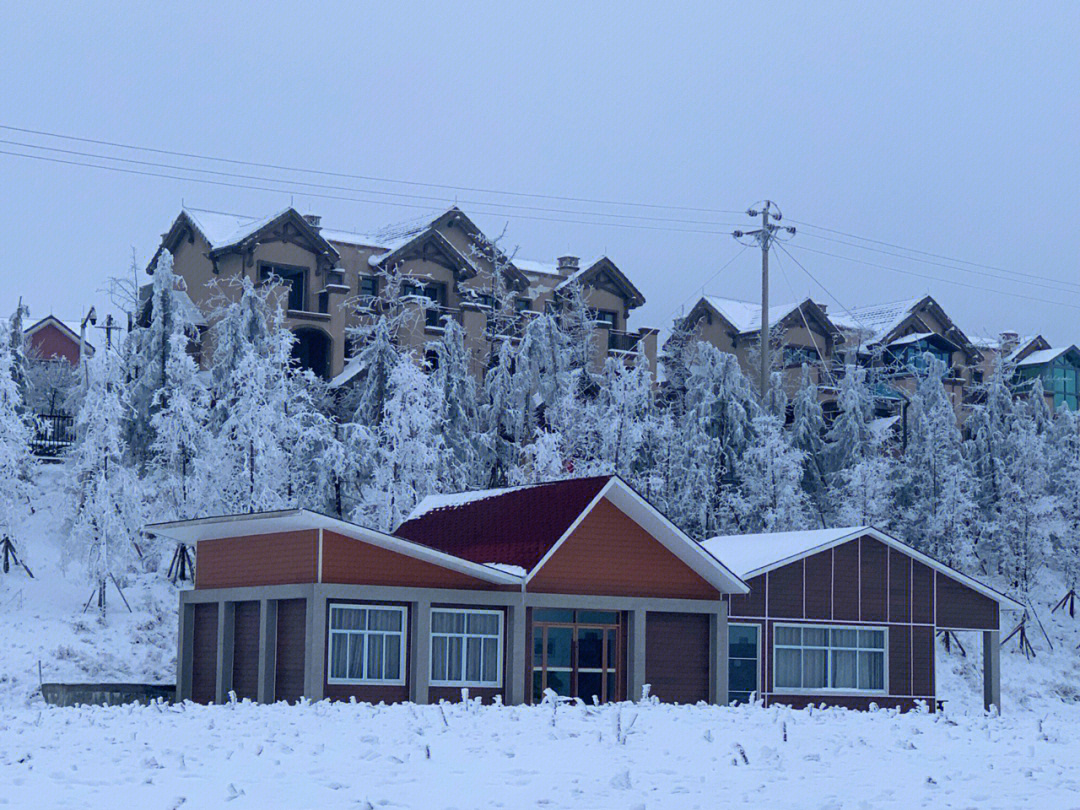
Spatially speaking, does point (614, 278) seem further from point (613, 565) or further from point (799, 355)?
point (613, 565)

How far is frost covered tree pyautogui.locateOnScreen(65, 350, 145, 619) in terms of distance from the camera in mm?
43812

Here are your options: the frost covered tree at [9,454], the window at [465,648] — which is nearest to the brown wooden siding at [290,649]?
the window at [465,648]

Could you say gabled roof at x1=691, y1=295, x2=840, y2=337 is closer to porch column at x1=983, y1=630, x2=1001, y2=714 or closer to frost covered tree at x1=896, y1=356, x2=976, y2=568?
frost covered tree at x1=896, y1=356, x2=976, y2=568

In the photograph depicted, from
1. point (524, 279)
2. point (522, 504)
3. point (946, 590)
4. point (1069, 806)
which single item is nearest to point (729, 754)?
point (1069, 806)

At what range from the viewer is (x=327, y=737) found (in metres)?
20.4

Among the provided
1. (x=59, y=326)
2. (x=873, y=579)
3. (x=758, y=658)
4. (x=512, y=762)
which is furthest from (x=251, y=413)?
(x=59, y=326)

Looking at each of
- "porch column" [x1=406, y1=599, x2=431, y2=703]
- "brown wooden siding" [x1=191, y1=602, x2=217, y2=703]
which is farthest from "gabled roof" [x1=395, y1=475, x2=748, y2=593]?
"brown wooden siding" [x1=191, y1=602, x2=217, y2=703]

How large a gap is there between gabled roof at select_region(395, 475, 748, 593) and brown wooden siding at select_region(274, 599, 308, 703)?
4682 millimetres

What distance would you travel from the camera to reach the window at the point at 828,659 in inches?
1502

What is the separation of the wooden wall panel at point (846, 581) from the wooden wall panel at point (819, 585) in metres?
0.15

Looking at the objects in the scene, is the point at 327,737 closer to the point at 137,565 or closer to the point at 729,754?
the point at 729,754

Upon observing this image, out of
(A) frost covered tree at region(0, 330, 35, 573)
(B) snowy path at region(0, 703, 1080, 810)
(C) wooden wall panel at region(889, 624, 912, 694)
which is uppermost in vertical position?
(A) frost covered tree at region(0, 330, 35, 573)

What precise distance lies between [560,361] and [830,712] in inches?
1050

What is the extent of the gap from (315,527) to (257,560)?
2.60m
